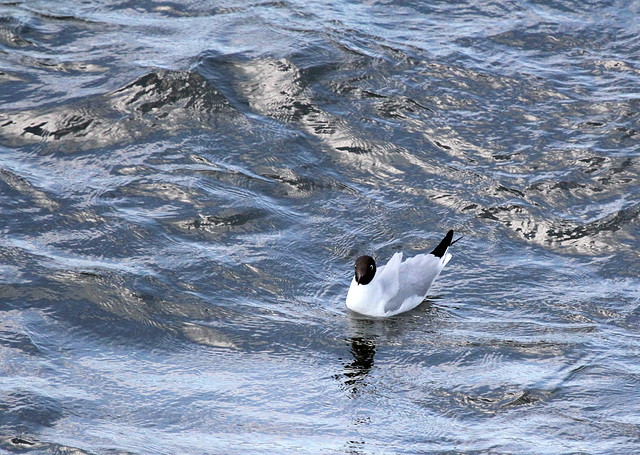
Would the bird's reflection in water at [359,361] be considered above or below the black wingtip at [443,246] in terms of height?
below

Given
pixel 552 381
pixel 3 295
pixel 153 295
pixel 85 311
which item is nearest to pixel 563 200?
pixel 552 381

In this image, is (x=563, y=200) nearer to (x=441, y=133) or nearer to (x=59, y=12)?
(x=441, y=133)

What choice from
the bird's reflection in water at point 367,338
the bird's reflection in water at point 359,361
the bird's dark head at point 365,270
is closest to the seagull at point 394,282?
the bird's dark head at point 365,270

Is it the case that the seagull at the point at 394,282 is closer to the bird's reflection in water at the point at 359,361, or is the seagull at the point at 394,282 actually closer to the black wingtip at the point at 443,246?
the black wingtip at the point at 443,246

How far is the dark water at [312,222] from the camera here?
20.7 ft

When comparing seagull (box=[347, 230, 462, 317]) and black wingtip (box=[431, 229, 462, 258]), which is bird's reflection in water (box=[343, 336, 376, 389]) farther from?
black wingtip (box=[431, 229, 462, 258])

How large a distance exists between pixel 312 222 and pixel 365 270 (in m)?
1.64

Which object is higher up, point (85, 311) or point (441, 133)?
point (441, 133)

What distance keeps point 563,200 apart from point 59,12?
857 cm

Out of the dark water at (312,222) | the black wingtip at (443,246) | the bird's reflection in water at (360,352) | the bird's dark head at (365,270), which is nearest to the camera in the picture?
the dark water at (312,222)

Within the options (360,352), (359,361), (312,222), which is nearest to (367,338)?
(360,352)

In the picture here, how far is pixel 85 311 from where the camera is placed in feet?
25.2

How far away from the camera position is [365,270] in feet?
26.7

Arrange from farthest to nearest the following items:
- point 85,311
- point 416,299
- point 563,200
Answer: point 563,200, point 416,299, point 85,311
